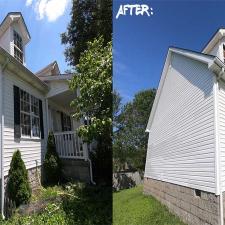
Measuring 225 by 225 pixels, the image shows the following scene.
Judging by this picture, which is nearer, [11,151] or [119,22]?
[119,22]

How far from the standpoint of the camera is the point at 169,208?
15.6ft

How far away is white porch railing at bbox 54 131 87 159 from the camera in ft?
24.4

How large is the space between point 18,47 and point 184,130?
405cm

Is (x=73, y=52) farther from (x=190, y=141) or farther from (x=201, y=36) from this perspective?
(x=190, y=141)

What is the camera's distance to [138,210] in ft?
15.8

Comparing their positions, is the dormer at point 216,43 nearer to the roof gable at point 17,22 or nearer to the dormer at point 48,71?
the roof gable at point 17,22

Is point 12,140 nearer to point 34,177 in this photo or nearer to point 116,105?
point 34,177

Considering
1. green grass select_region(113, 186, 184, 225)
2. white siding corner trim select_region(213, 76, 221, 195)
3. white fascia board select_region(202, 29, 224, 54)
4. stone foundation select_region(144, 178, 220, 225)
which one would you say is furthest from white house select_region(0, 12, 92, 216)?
white siding corner trim select_region(213, 76, 221, 195)

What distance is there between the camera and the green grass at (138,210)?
15.6 feet

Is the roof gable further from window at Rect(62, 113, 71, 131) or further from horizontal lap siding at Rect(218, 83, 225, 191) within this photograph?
horizontal lap siding at Rect(218, 83, 225, 191)

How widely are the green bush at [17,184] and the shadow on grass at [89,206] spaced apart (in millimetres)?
592

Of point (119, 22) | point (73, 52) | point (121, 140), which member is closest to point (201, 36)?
point (119, 22)

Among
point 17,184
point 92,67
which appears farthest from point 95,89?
point 17,184

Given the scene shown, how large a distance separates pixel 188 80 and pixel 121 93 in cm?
83
